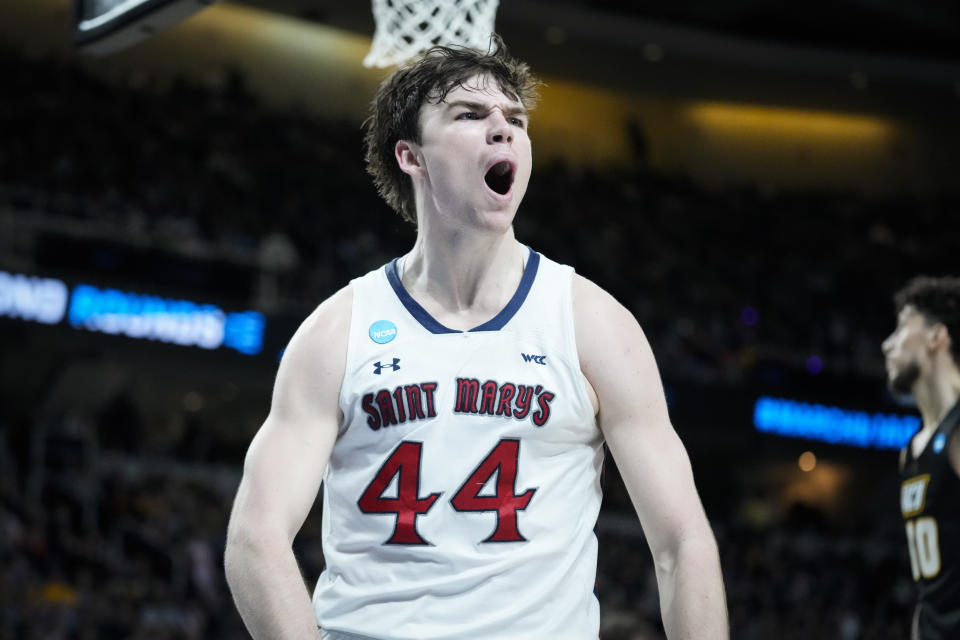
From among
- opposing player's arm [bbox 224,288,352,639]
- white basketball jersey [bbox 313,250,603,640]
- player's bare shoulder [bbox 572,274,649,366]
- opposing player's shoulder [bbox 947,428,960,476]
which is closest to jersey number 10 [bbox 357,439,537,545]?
white basketball jersey [bbox 313,250,603,640]

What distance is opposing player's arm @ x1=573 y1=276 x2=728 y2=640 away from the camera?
8.60 feet

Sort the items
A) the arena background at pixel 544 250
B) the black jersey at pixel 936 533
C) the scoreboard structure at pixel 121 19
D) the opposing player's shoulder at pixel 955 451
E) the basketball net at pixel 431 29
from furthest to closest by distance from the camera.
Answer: the arena background at pixel 544 250
the basketball net at pixel 431 29
the opposing player's shoulder at pixel 955 451
the black jersey at pixel 936 533
the scoreboard structure at pixel 121 19

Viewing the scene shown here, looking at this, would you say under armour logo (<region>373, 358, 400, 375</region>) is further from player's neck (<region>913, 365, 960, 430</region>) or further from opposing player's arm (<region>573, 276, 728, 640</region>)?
player's neck (<region>913, 365, 960, 430</region>)

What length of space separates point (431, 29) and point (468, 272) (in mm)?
2825

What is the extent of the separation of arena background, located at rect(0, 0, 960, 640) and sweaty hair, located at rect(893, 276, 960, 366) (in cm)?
708

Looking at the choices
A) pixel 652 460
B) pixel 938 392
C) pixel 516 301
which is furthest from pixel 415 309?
pixel 938 392

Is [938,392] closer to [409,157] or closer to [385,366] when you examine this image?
[409,157]

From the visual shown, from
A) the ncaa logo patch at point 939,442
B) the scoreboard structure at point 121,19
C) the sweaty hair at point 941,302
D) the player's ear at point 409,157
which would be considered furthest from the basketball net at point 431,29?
the ncaa logo patch at point 939,442

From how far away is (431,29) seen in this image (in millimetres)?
5469

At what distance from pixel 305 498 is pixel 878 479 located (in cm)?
2430

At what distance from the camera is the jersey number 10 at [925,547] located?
4941 millimetres

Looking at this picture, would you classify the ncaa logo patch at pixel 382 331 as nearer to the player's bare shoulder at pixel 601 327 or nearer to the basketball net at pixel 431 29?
the player's bare shoulder at pixel 601 327

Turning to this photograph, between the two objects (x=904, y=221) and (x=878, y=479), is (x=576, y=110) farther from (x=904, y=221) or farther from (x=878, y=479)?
(x=878, y=479)

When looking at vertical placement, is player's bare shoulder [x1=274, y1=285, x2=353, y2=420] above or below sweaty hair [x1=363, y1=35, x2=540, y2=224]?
below
